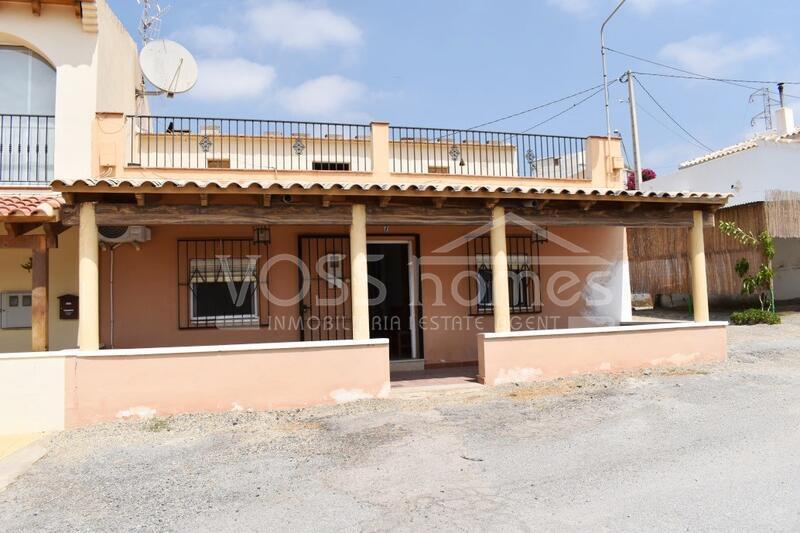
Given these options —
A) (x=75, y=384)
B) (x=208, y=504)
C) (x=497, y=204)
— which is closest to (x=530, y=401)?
(x=497, y=204)

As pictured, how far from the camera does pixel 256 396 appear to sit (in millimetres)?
6828

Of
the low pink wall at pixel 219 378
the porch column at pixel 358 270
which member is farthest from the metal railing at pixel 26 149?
the porch column at pixel 358 270

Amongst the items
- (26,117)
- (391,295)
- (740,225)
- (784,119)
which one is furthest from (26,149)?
(784,119)

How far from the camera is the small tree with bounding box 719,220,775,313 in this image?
551 inches

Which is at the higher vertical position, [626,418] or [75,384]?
[75,384]

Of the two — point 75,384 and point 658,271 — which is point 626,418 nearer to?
point 75,384

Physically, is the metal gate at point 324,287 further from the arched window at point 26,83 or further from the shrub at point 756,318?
the shrub at point 756,318

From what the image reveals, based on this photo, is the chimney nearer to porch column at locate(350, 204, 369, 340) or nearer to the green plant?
porch column at locate(350, 204, 369, 340)

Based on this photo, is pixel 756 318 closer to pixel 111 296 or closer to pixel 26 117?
pixel 111 296

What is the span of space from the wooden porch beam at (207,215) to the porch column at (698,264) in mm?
5814

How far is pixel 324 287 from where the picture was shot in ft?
29.8

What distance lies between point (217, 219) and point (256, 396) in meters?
2.32

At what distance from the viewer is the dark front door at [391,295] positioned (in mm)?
9641

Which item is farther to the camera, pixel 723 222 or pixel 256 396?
pixel 723 222
